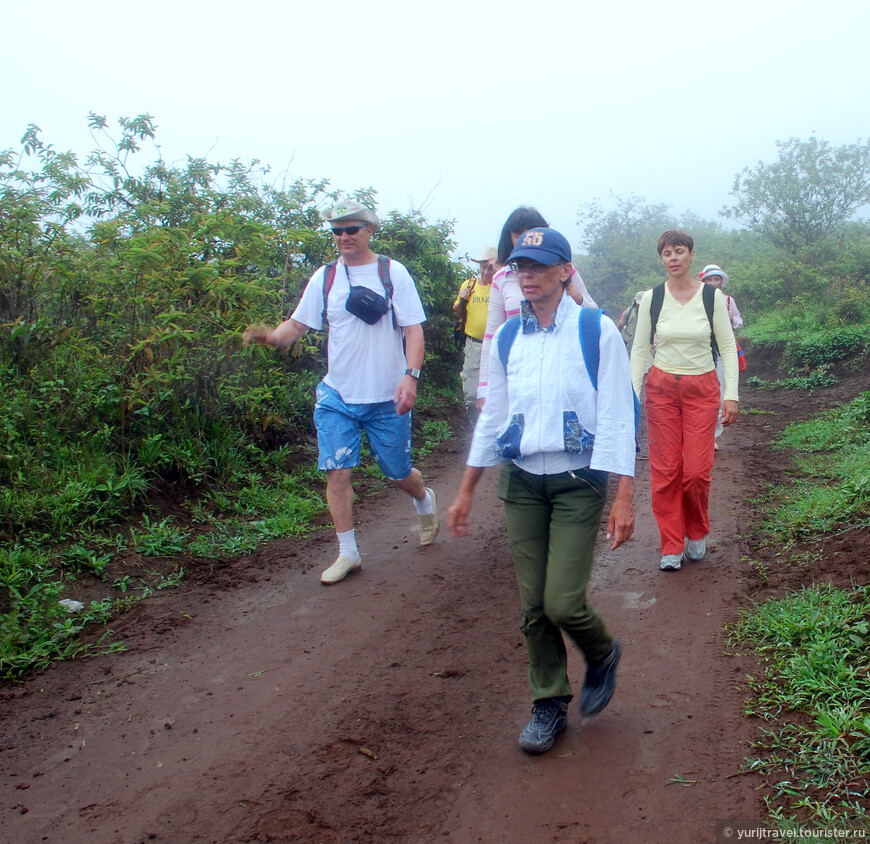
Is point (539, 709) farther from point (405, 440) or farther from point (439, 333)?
point (439, 333)

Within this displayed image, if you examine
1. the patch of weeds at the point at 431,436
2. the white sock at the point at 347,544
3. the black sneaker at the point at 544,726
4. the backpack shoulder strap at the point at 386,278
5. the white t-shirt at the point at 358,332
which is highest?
the backpack shoulder strap at the point at 386,278

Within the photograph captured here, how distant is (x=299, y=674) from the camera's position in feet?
12.1

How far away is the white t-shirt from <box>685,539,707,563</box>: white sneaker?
2001 mm

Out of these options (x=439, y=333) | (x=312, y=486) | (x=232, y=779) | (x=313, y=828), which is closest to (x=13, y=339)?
(x=312, y=486)

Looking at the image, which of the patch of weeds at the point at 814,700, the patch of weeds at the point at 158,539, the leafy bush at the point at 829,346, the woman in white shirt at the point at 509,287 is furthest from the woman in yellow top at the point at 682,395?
the leafy bush at the point at 829,346

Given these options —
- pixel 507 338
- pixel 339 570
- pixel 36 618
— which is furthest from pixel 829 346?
pixel 36 618

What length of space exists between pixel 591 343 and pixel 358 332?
217 cm

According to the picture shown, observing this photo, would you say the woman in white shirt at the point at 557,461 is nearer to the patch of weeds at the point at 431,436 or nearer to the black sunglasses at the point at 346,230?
the black sunglasses at the point at 346,230

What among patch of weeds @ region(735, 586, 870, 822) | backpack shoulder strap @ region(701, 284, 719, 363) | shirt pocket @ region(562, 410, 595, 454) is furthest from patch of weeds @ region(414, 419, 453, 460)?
shirt pocket @ region(562, 410, 595, 454)

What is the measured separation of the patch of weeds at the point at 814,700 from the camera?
2525 mm

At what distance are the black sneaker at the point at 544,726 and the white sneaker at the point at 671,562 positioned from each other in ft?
6.11

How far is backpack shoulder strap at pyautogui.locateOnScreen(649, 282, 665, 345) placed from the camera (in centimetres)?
480

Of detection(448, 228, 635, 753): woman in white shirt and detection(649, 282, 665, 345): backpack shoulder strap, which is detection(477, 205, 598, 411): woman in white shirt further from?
detection(448, 228, 635, 753): woman in white shirt

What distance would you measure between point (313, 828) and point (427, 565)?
2530 millimetres
